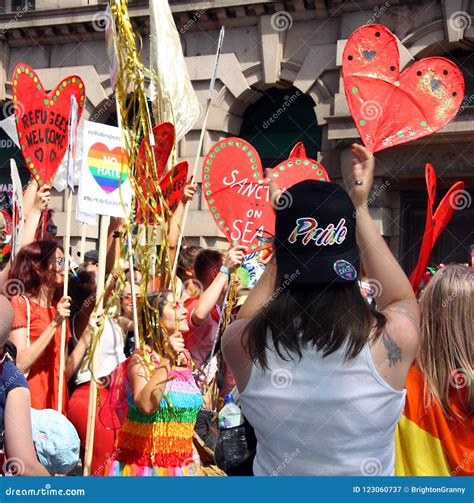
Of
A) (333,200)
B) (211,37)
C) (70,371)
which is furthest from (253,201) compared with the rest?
(211,37)

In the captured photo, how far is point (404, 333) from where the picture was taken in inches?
88.5

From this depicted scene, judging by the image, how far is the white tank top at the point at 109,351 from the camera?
4.88 m

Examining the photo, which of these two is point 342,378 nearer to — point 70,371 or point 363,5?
point 70,371

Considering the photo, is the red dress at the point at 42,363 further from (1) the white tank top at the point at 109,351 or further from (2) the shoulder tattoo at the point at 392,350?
(2) the shoulder tattoo at the point at 392,350

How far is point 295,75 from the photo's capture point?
12508mm

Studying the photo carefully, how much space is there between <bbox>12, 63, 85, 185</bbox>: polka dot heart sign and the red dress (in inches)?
38.8

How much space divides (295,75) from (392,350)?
1061cm

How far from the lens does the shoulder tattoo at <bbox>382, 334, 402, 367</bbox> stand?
2.24 meters

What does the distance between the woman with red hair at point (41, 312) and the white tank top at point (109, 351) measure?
14 centimetres

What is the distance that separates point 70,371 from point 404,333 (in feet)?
9.47

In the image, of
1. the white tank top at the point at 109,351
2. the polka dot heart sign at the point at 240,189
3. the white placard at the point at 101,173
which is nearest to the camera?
the white placard at the point at 101,173

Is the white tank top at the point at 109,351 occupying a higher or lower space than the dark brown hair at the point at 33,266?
lower

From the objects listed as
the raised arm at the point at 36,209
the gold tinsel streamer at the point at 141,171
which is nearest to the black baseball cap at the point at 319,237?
the gold tinsel streamer at the point at 141,171
